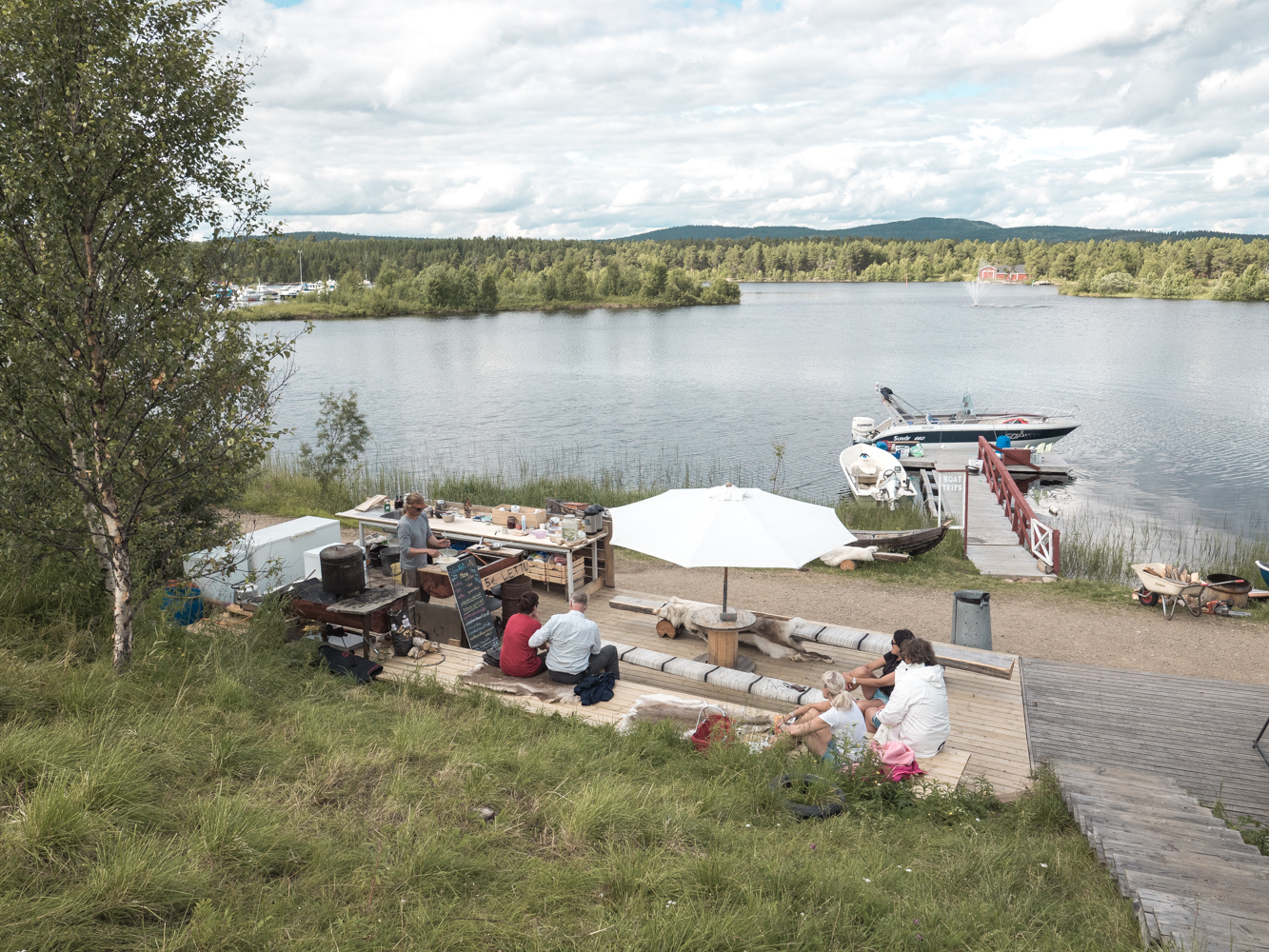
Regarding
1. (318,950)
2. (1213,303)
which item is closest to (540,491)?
(318,950)

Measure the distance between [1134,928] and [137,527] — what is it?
20.0 feet

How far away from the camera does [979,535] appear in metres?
14.6

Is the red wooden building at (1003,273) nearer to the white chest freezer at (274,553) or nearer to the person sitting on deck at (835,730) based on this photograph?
the white chest freezer at (274,553)

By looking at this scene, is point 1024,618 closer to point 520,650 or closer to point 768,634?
point 768,634

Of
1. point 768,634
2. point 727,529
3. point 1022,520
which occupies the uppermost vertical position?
point 727,529

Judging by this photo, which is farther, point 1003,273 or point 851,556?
point 1003,273

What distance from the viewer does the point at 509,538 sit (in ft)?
31.0

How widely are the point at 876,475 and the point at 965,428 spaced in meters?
5.33

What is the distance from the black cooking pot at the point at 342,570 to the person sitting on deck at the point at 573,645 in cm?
172

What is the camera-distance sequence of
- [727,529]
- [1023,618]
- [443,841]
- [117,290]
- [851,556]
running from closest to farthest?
1. [443,841]
2. [117,290]
3. [727,529]
4. [1023,618]
5. [851,556]

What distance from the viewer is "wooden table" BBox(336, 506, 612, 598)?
Answer: 30.1 feet

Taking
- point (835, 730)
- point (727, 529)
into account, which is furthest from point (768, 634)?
point (835, 730)

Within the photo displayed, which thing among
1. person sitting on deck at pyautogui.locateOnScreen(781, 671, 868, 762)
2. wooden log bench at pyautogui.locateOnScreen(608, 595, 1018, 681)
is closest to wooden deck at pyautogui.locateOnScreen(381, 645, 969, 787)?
person sitting on deck at pyautogui.locateOnScreen(781, 671, 868, 762)

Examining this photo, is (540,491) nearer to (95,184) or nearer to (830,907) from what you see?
(95,184)
